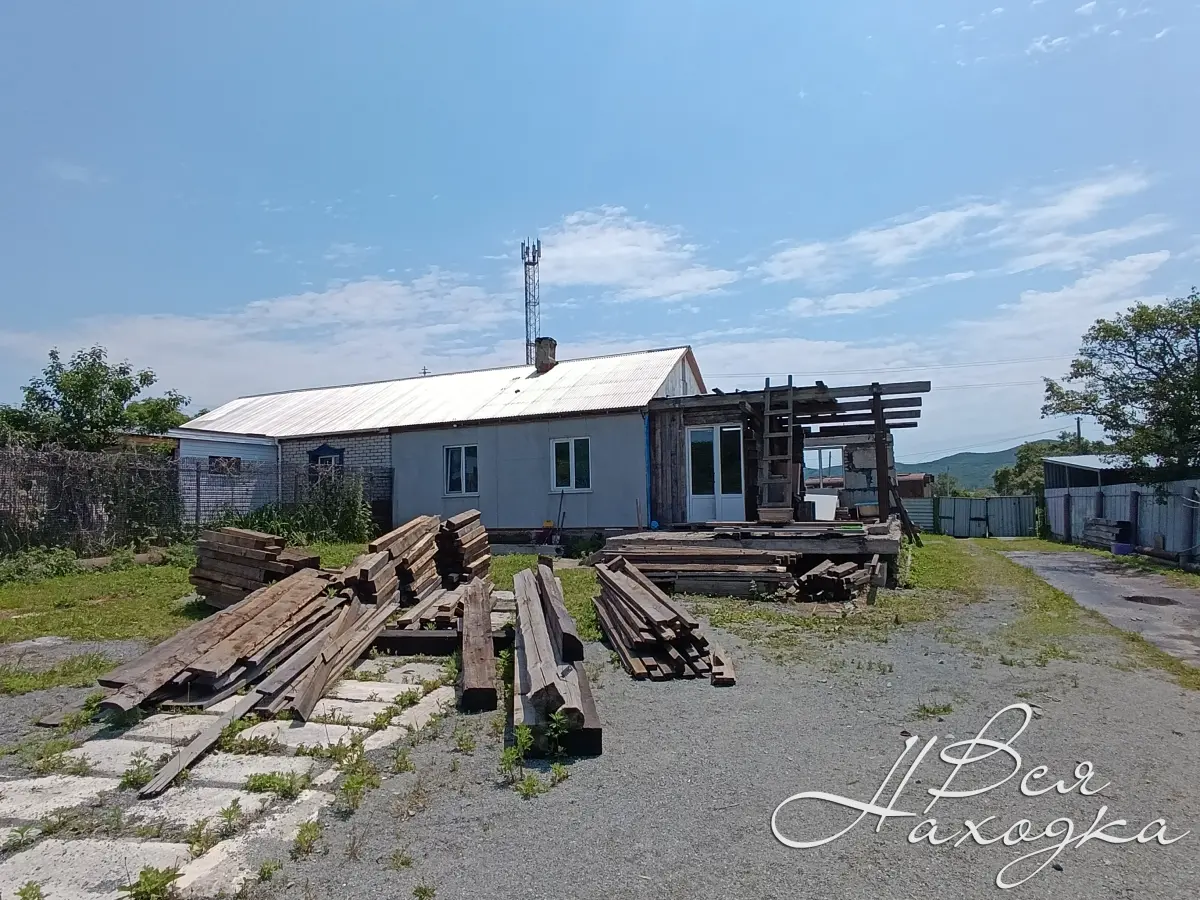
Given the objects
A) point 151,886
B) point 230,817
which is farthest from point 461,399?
point 151,886

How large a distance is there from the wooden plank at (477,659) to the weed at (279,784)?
61.6 inches

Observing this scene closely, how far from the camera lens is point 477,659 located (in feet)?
21.2

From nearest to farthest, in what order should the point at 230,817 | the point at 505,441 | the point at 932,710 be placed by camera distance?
1. the point at 230,817
2. the point at 932,710
3. the point at 505,441

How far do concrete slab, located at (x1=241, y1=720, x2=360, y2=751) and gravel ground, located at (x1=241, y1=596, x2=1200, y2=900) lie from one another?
2.11 feet

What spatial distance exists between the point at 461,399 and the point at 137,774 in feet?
60.2

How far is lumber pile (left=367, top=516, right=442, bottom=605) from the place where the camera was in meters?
9.31

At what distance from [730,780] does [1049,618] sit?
7138mm

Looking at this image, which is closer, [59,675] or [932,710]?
[932,710]

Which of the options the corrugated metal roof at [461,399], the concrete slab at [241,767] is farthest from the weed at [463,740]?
the corrugated metal roof at [461,399]

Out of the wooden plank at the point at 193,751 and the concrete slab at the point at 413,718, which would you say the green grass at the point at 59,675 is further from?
the concrete slab at the point at 413,718

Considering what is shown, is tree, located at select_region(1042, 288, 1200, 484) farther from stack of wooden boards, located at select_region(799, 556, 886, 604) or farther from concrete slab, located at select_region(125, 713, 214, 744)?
concrete slab, located at select_region(125, 713, 214, 744)

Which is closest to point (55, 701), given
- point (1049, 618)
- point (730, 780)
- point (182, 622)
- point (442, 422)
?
point (182, 622)

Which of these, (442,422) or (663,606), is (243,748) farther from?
(442,422)

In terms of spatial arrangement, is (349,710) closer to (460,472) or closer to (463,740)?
(463,740)
